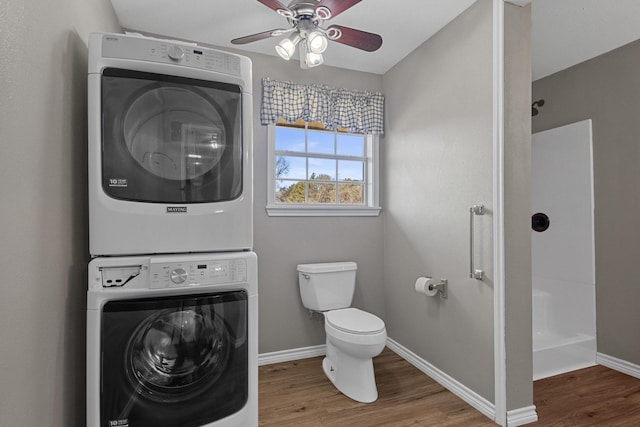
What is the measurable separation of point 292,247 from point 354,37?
1.60 m

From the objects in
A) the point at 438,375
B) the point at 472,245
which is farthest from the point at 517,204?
the point at 438,375

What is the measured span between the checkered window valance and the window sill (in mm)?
669

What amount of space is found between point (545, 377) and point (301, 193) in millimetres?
2287

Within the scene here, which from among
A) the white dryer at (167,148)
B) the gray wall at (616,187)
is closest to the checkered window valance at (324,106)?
the white dryer at (167,148)

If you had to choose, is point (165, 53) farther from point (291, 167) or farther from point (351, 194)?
point (351, 194)

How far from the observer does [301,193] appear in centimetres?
299

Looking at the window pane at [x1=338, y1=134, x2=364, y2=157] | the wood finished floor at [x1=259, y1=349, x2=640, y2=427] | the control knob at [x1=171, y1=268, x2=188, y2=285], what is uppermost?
the window pane at [x1=338, y1=134, x2=364, y2=157]

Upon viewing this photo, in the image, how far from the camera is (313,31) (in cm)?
193

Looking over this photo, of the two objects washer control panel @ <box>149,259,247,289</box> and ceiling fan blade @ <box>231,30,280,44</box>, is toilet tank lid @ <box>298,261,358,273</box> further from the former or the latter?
ceiling fan blade @ <box>231,30,280,44</box>

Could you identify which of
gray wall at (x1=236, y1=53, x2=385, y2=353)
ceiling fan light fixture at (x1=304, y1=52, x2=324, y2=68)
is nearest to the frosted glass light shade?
ceiling fan light fixture at (x1=304, y1=52, x2=324, y2=68)

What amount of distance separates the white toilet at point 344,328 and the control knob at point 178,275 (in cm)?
114

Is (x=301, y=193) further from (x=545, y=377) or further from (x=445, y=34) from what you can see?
(x=545, y=377)

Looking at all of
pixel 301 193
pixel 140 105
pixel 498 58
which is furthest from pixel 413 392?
pixel 140 105

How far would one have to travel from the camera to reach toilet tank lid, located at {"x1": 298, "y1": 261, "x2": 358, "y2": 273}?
106 inches
